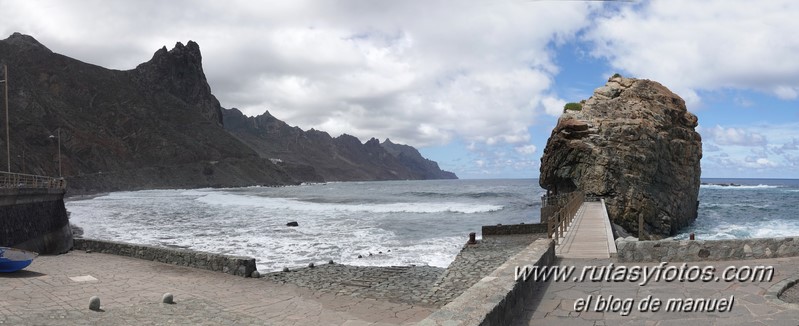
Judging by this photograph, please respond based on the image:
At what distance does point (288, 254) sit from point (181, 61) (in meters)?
163

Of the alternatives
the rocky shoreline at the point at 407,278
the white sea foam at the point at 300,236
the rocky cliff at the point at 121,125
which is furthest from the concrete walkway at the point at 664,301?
the rocky cliff at the point at 121,125

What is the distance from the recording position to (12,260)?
37.3 ft

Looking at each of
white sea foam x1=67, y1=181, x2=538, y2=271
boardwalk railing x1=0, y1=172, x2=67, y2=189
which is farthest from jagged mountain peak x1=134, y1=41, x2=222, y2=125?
boardwalk railing x1=0, y1=172, x2=67, y2=189

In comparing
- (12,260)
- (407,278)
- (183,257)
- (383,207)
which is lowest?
(383,207)

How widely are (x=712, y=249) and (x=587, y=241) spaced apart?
4361mm

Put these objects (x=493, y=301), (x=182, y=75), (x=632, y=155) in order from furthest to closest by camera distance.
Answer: (x=182, y=75) → (x=632, y=155) → (x=493, y=301)

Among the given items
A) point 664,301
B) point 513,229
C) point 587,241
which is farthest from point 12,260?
point 513,229

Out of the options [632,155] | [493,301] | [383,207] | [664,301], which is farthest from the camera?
[383,207]

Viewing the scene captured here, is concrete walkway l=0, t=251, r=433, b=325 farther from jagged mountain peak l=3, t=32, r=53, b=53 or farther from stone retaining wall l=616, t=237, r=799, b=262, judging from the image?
jagged mountain peak l=3, t=32, r=53, b=53

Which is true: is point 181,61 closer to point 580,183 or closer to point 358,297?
point 580,183

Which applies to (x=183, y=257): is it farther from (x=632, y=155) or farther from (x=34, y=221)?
(x=632, y=155)

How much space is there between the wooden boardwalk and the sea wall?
69.0ft

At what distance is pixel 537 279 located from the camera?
7.96 m

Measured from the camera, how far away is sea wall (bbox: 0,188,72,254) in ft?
67.7
